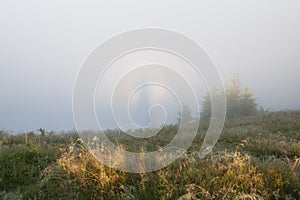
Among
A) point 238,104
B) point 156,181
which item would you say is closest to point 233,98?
point 238,104

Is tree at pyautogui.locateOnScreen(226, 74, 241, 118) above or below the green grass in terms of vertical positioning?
above

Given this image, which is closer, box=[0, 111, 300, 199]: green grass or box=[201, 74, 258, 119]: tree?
box=[0, 111, 300, 199]: green grass

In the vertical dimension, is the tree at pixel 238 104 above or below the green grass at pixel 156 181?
above

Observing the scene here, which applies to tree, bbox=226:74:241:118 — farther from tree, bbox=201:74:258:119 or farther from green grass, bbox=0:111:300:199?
green grass, bbox=0:111:300:199

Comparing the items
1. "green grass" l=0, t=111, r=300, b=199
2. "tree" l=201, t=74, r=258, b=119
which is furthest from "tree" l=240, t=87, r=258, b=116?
"green grass" l=0, t=111, r=300, b=199

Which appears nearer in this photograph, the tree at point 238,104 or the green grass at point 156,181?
the green grass at point 156,181

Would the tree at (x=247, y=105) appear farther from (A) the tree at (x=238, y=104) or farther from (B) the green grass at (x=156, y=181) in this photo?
(B) the green grass at (x=156, y=181)

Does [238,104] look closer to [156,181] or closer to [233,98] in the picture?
[233,98]

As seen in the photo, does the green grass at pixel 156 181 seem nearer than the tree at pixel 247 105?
Yes

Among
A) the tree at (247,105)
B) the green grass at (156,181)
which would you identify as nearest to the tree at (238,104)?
the tree at (247,105)

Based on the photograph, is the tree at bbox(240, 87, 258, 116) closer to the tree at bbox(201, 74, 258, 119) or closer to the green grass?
the tree at bbox(201, 74, 258, 119)

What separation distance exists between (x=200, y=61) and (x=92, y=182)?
3.56 m

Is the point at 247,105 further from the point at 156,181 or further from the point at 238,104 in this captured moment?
the point at 156,181

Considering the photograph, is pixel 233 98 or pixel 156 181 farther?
pixel 233 98
